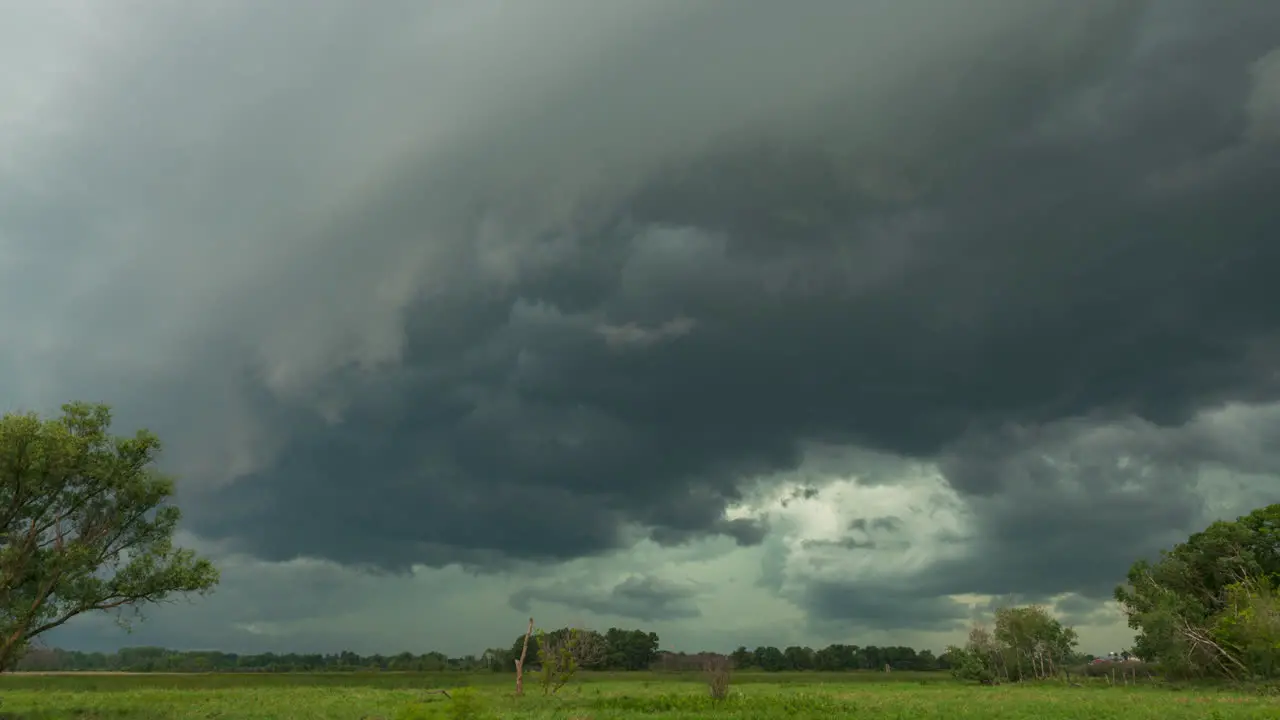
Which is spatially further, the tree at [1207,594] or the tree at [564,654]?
the tree at [1207,594]

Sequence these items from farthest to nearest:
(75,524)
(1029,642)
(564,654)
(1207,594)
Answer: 1. (1029,642)
2. (1207,594)
3. (564,654)
4. (75,524)

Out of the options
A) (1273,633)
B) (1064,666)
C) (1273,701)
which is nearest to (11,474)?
(1273,701)

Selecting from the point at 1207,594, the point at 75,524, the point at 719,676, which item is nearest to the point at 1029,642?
the point at 1207,594

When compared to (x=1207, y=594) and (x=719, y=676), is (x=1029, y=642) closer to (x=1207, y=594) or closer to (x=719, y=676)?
(x=1207, y=594)

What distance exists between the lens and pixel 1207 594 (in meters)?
104

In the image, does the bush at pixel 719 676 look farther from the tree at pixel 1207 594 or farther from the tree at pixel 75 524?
the tree at pixel 1207 594

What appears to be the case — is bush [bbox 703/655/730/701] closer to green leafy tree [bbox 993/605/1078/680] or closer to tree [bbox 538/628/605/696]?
tree [bbox 538/628/605/696]

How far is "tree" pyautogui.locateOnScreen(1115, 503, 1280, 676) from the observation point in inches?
3570

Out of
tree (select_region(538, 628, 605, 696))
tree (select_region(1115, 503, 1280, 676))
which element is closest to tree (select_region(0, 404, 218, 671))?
tree (select_region(538, 628, 605, 696))

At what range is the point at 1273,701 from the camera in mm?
57094

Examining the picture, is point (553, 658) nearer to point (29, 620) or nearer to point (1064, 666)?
point (29, 620)

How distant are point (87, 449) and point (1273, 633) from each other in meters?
105

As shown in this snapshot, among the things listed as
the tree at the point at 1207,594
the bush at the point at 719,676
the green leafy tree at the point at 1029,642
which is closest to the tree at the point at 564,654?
the bush at the point at 719,676

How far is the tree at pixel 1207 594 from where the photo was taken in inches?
3570
